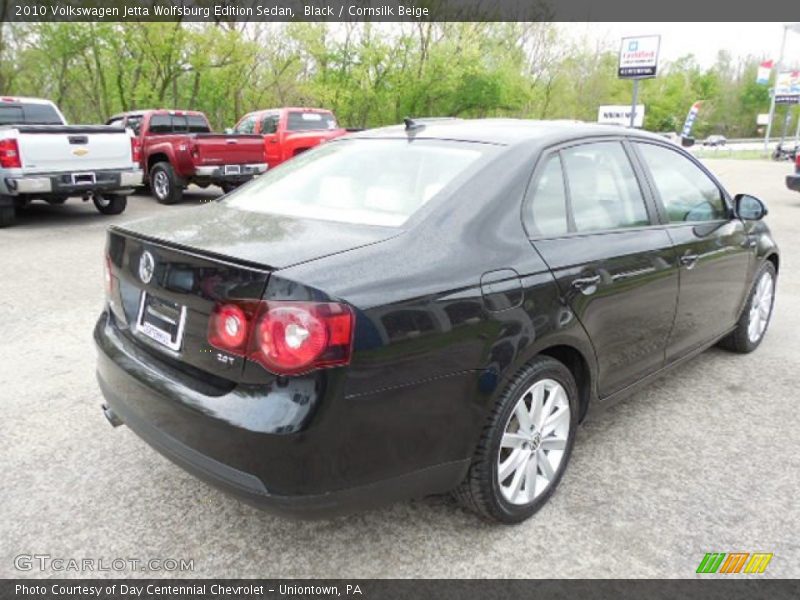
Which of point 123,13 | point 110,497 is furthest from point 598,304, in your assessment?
point 123,13

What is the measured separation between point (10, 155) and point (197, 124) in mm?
5962

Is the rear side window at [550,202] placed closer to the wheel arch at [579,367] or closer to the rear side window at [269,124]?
the wheel arch at [579,367]

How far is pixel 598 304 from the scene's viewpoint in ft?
9.08

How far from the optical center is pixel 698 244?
3529 mm

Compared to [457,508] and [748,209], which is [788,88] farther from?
[457,508]

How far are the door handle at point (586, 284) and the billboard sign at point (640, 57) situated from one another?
1785 centimetres

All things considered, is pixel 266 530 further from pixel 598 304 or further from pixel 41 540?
pixel 598 304

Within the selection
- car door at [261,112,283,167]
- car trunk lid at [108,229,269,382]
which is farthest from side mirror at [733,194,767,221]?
car door at [261,112,283,167]

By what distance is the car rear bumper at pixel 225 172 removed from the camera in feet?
38.6

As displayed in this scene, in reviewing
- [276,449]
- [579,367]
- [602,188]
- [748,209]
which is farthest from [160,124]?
[276,449]

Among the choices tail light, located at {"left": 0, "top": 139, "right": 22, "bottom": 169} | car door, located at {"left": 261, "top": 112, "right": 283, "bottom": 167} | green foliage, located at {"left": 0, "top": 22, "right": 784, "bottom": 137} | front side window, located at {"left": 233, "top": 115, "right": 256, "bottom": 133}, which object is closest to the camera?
tail light, located at {"left": 0, "top": 139, "right": 22, "bottom": 169}

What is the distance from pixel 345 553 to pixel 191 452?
0.74m

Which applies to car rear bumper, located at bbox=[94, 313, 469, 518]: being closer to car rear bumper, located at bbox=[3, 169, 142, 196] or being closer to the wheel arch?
the wheel arch

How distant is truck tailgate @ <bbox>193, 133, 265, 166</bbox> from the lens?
11727mm
